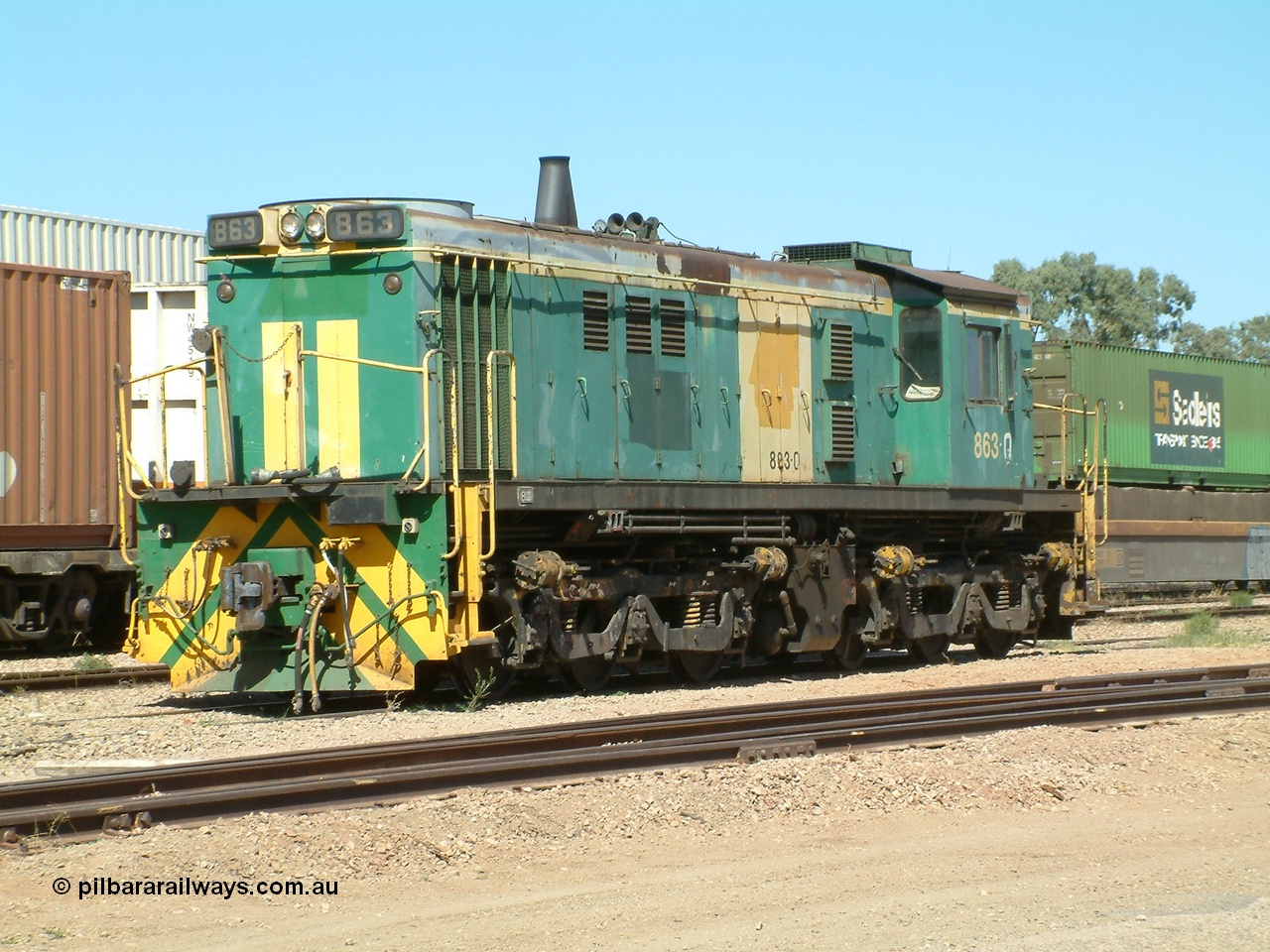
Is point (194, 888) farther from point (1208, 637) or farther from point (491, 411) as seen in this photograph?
point (1208, 637)

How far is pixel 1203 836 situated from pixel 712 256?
23.0 feet

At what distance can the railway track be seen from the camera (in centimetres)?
691

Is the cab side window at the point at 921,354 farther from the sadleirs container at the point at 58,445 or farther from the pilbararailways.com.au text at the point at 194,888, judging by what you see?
the pilbararailways.com.au text at the point at 194,888

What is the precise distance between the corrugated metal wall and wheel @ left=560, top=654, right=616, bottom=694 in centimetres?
1022

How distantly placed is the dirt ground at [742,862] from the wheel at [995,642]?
19.6ft

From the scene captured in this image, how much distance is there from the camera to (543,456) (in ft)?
38.2

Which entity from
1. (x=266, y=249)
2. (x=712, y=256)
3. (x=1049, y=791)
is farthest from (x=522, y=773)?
(x=712, y=256)

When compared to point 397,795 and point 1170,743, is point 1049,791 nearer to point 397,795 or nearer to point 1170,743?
point 1170,743

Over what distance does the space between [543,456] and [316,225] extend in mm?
2367

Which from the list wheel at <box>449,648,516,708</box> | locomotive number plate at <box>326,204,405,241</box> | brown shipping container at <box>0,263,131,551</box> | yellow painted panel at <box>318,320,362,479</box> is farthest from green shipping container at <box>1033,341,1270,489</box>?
locomotive number plate at <box>326,204,405,241</box>

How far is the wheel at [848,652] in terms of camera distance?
14243mm

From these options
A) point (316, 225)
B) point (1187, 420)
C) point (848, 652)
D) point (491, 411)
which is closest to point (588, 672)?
point (491, 411)

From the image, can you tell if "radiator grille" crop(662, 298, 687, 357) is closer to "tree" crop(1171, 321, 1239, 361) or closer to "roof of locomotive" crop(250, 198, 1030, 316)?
"roof of locomotive" crop(250, 198, 1030, 316)

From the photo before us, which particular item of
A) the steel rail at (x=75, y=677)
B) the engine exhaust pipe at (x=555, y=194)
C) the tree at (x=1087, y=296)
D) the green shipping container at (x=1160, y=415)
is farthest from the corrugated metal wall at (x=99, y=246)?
the tree at (x=1087, y=296)
